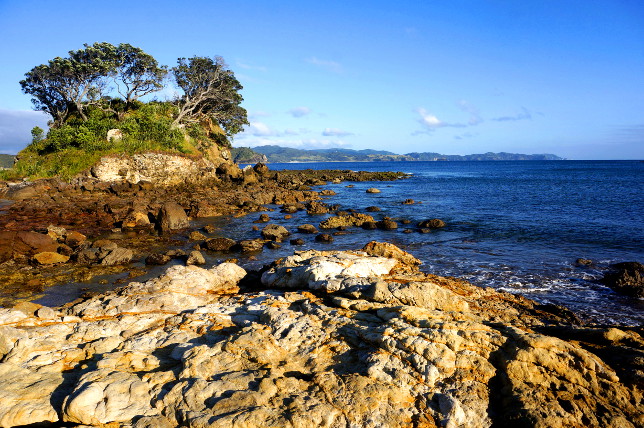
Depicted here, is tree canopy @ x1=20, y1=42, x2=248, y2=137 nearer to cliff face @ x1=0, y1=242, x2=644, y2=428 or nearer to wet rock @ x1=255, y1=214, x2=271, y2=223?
wet rock @ x1=255, y1=214, x2=271, y2=223

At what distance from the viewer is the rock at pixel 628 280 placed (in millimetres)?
14004

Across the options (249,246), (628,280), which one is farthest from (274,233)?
(628,280)

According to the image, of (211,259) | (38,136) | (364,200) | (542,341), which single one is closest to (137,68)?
(38,136)

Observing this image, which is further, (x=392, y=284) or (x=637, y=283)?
(x=637, y=283)

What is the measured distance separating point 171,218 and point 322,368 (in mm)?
21762

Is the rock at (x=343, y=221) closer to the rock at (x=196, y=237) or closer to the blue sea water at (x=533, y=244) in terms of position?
the blue sea water at (x=533, y=244)

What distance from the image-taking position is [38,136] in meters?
46.3

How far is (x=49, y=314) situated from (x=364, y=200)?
3898 centimetres

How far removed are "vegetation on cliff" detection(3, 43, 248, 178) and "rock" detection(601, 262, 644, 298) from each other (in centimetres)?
4542

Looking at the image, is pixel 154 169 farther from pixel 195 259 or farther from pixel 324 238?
pixel 195 259

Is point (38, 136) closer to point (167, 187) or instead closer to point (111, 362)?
point (167, 187)

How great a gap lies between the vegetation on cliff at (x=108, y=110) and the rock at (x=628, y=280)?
1788 inches

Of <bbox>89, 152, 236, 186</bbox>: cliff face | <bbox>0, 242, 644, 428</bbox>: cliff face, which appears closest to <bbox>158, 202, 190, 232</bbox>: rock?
<bbox>0, 242, 644, 428</bbox>: cliff face

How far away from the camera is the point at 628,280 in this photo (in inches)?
579
